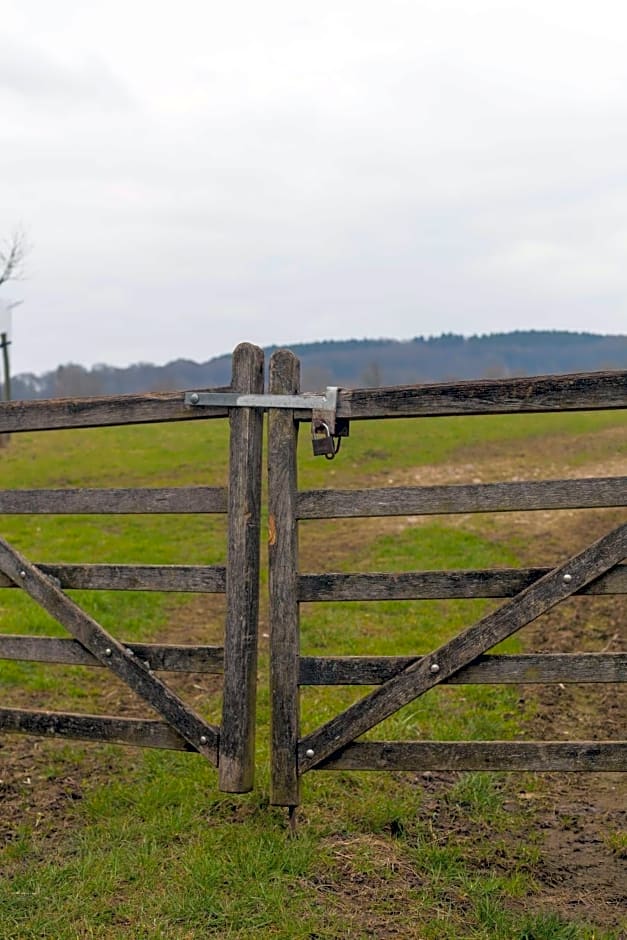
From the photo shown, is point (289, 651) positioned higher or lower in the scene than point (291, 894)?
higher

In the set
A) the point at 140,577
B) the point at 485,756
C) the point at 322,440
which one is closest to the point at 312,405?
the point at 322,440

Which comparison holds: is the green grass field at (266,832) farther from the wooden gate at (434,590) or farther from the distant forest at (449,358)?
the distant forest at (449,358)

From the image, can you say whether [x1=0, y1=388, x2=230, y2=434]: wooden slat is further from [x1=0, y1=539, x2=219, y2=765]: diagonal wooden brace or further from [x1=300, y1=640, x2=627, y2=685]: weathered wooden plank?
[x1=300, y1=640, x2=627, y2=685]: weathered wooden plank

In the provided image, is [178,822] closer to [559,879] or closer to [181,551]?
[559,879]

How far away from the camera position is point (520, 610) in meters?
4.09

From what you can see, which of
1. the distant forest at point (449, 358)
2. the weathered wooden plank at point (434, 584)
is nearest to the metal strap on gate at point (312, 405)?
the weathered wooden plank at point (434, 584)

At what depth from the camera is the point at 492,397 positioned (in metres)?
4.10

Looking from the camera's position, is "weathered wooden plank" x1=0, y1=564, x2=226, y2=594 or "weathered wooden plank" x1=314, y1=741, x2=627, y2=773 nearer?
"weathered wooden plank" x1=314, y1=741, x2=627, y2=773

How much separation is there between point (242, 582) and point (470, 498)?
117cm

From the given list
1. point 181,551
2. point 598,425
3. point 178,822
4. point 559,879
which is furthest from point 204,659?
point 598,425

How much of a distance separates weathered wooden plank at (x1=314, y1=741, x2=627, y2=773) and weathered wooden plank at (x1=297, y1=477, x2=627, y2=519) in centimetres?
108

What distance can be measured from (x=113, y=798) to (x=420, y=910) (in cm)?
193

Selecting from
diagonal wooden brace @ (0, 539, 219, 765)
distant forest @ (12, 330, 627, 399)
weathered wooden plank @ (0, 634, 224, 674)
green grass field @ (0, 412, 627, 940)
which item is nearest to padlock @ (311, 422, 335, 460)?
weathered wooden plank @ (0, 634, 224, 674)

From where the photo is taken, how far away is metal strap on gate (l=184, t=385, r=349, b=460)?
4246 millimetres
